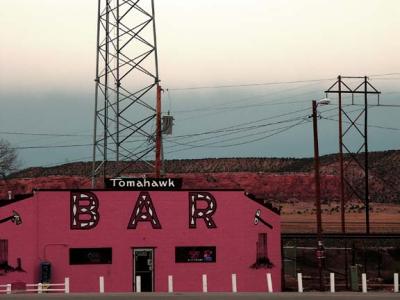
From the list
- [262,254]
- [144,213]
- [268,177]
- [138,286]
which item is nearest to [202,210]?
[144,213]

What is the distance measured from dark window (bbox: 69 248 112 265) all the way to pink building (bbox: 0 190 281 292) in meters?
0.05

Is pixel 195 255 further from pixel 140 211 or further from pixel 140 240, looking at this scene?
pixel 140 211

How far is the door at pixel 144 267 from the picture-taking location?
29703mm

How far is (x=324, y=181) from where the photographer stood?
130125 mm

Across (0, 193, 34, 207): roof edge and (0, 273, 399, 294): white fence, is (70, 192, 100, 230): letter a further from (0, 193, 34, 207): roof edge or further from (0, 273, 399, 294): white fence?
(0, 273, 399, 294): white fence

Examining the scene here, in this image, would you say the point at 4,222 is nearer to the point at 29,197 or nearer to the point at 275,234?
the point at 29,197

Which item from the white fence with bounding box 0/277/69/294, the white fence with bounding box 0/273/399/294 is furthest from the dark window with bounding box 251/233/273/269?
the white fence with bounding box 0/277/69/294

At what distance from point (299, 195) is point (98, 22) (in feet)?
307

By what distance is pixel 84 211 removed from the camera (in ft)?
97.1

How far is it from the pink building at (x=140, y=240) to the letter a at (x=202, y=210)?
0.15 feet

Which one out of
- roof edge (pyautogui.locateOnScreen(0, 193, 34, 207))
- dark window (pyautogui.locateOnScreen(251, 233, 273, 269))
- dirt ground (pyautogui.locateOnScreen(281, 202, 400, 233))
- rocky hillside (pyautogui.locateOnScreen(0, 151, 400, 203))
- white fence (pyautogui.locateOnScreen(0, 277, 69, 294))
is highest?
rocky hillside (pyautogui.locateOnScreen(0, 151, 400, 203))

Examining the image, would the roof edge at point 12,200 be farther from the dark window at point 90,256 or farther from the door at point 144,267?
the door at point 144,267

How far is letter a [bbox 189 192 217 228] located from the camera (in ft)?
99.4

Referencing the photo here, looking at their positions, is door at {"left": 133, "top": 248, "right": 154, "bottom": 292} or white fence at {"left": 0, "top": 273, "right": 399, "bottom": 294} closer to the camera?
white fence at {"left": 0, "top": 273, "right": 399, "bottom": 294}
